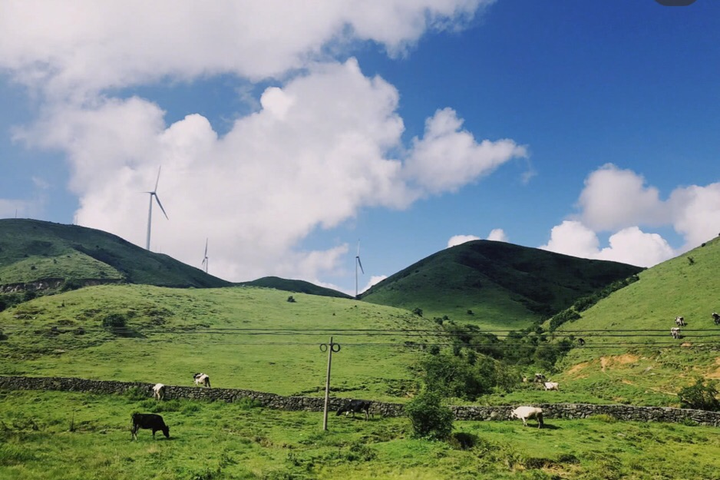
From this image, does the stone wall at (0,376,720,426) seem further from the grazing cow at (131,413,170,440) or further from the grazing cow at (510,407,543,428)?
the grazing cow at (131,413,170,440)

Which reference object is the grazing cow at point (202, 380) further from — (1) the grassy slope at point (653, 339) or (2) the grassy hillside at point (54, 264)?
(2) the grassy hillside at point (54, 264)

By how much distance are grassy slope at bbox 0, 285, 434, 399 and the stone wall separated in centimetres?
655

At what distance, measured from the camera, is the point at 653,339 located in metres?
62.8

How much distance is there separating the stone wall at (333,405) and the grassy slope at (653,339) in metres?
6.01

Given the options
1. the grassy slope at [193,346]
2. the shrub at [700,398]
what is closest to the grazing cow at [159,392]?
the grassy slope at [193,346]

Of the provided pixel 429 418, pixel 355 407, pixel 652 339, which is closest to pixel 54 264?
pixel 355 407

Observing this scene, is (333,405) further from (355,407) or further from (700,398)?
(700,398)

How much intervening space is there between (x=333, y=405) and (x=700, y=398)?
30.3m

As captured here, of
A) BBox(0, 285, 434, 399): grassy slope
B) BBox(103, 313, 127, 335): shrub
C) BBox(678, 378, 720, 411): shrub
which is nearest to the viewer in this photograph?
BBox(678, 378, 720, 411): shrub

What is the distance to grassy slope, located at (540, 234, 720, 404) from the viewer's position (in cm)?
4859

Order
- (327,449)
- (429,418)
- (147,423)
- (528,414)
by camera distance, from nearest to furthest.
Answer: (327,449)
(147,423)
(429,418)
(528,414)

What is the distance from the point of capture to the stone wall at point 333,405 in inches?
1315

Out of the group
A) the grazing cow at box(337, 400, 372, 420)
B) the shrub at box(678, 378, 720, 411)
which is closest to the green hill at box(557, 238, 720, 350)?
the shrub at box(678, 378, 720, 411)

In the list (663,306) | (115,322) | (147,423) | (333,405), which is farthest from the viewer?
(115,322)
